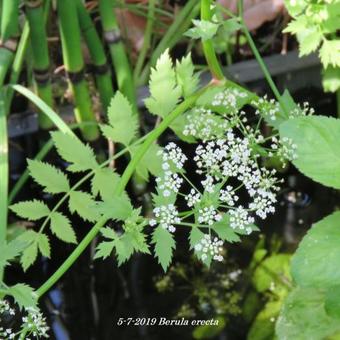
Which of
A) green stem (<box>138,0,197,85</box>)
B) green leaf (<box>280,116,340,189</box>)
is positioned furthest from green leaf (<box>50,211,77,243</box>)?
green stem (<box>138,0,197,85</box>)

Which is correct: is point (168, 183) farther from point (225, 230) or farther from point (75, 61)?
point (75, 61)

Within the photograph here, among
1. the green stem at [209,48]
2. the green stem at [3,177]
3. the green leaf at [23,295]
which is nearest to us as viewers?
the green leaf at [23,295]

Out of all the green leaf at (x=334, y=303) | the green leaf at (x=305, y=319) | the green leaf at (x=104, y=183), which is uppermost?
the green leaf at (x=104, y=183)

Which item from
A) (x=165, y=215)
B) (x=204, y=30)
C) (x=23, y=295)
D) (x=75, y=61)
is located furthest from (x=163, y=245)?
(x=75, y=61)

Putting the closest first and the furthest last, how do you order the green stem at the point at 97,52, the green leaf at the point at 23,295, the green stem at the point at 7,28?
the green leaf at the point at 23,295, the green stem at the point at 7,28, the green stem at the point at 97,52

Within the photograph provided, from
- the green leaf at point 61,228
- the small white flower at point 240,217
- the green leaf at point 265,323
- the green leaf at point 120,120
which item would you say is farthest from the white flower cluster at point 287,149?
the green leaf at point 265,323

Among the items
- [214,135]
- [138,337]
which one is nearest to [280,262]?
[138,337]

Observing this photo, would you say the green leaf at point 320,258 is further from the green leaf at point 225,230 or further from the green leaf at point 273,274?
the green leaf at point 273,274
